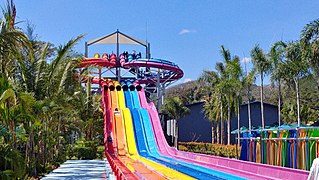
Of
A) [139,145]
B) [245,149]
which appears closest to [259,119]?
[139,145]

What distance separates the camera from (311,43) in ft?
62.4

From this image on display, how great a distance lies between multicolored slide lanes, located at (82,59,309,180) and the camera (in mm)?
10491

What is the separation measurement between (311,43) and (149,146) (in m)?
8.60

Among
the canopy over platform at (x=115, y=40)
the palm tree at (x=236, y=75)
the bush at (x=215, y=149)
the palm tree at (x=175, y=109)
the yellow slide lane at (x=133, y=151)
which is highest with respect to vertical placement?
the canopy over platform at (x=115, y=40)

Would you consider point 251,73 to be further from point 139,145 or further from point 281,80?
point 139,145

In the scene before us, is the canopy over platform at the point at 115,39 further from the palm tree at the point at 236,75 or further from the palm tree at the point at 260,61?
the palm tree at the point at 260,61

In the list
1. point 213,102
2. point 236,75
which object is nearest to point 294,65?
point 236,75

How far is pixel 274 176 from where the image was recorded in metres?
9.56

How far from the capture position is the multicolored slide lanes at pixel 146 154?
413 inches

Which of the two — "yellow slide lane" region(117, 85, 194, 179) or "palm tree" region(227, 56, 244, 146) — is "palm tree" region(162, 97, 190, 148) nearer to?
"palm tree" region(227, 56, 244, 146)

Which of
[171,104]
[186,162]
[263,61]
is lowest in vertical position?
[186,162]

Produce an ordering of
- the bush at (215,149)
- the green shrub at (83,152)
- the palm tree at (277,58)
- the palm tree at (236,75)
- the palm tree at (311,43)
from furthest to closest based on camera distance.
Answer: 1. the palm tree at (236,75)
2. the palm tree at (277,58)
3. the bush at (215,149)
4. the green shrub at (83,152)
5. the palm tree at (311,43)

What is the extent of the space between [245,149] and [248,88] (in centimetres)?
1271

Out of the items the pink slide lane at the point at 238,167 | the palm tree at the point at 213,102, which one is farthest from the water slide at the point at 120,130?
the palm tree at the point at 213,102
